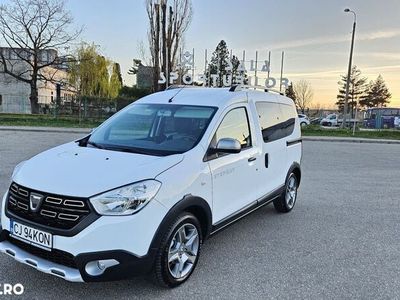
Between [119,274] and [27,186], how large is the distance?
1065mm

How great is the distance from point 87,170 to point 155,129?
1.26 metres

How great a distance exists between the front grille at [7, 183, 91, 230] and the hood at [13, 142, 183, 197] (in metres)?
0.05

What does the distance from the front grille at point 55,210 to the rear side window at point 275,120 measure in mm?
2700

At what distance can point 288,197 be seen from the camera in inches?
226

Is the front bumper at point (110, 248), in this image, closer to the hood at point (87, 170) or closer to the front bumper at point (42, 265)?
the front bumper at point (42, 265)

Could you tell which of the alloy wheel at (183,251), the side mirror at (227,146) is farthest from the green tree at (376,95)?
the alloy wheel at (183,251)

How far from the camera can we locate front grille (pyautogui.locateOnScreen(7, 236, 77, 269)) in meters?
2.75

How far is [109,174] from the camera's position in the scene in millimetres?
2914

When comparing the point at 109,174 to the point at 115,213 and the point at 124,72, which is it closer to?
the point at 115,213

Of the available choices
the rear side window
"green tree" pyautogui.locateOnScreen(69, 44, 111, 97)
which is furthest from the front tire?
"green tree" pyautogui.locateOnScreen(69, 44, 111, 97)

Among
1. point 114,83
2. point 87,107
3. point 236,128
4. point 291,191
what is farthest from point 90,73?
point 236,128

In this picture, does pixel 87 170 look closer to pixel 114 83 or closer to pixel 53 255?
pixel 53 255

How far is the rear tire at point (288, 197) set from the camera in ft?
18.2

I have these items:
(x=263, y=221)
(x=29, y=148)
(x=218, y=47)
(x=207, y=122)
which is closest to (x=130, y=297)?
(x=207, y=122)
